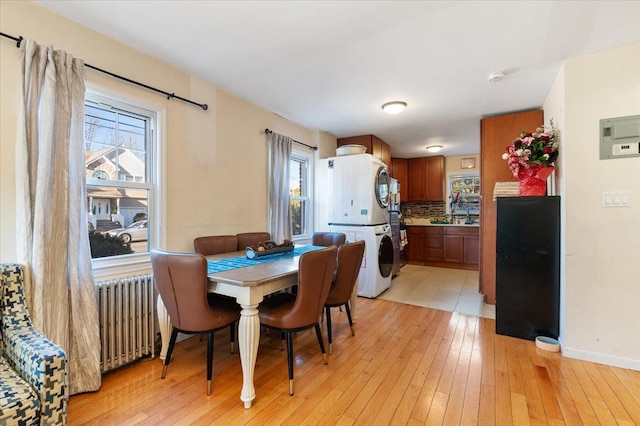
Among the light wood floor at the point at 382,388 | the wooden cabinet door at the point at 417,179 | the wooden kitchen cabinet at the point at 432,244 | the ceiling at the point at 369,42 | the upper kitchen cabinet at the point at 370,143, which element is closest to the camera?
the light wood floor at the point at 382,388

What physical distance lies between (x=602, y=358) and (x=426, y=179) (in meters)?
4.73

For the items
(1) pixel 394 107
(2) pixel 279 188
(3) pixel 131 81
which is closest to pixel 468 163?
(1) pixel 394 107

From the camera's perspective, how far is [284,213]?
12.4ft

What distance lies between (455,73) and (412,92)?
490 millimetres

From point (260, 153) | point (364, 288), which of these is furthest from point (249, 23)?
point (364, 288)

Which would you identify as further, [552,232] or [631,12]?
[552,232]

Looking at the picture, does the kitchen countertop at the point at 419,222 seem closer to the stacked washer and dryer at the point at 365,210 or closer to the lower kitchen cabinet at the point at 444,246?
the lower kitchen cabinet at the point at 444,246

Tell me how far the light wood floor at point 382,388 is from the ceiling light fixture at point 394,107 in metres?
2.44

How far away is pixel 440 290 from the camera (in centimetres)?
432

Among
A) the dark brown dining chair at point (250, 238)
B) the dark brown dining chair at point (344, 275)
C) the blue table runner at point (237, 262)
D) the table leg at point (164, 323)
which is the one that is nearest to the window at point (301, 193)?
the dark brown dining chair at point (250, 238)

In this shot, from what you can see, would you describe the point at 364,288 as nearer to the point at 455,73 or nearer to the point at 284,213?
the point at 284,213

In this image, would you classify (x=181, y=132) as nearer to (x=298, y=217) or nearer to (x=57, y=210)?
(x=57, y=210)

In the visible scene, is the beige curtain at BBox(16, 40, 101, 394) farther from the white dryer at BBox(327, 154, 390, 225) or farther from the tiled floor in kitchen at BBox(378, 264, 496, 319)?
the tiled floor in kitchen at BBox(378, 264, 496, 319)

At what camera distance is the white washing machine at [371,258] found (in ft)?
12.8
